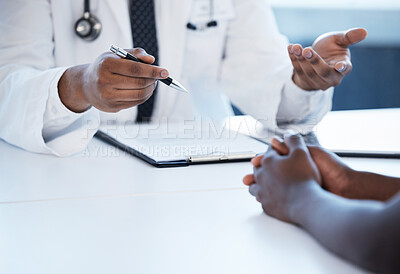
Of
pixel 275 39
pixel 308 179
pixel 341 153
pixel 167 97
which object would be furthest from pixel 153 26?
pixel 308 179

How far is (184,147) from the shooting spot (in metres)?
0.81

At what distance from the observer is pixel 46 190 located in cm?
60

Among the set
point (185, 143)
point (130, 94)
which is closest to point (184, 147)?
Result: point (185, 143)

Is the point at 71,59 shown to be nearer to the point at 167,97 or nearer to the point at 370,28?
the point at 167,97

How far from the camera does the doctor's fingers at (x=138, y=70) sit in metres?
0.66

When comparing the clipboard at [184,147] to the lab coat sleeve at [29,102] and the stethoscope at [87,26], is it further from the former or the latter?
the stethoscope at [87,26]

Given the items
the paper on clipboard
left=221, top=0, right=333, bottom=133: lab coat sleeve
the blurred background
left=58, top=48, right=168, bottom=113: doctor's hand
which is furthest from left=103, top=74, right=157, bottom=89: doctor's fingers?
the blurred background

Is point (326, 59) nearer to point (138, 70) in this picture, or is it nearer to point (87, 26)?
point (138, 70)

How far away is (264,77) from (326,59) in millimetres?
280

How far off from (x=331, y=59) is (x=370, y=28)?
1.59 meters

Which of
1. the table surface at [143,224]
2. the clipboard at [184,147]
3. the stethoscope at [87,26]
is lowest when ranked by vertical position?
the table surface at [143,224]

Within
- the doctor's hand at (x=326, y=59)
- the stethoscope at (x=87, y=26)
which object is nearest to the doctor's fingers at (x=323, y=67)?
the doctor's hand at (x=326, y=59)

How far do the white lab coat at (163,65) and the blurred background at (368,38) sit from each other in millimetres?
965

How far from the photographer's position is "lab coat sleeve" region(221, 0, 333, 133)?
41.6 inches
